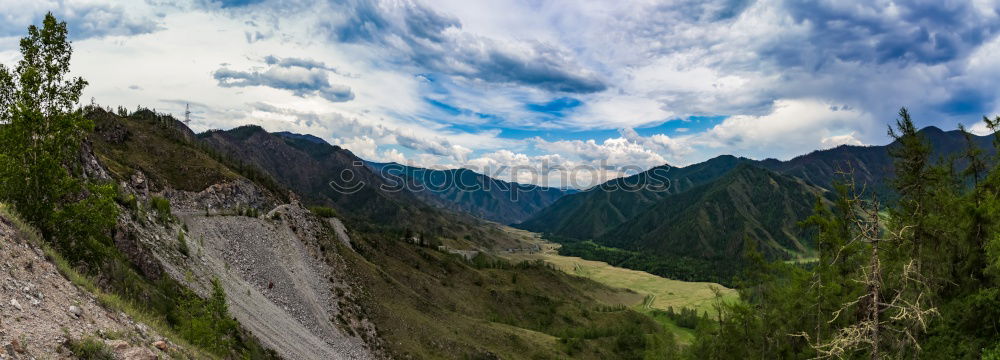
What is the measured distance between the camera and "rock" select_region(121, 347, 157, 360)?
47.1 feet

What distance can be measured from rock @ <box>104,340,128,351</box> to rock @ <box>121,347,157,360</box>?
0.57 ft

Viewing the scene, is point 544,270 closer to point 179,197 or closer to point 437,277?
point 437,277

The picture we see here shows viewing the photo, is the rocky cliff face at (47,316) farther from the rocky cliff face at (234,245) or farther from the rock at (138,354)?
the rocky cliff face at (234,245)

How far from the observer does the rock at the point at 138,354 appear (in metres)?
14.4

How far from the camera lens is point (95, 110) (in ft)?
271

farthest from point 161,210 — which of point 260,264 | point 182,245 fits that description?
point 260,264

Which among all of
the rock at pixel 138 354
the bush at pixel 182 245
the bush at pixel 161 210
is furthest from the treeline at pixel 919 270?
the bush at pixel 161 210

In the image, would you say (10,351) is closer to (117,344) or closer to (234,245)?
(117,344)

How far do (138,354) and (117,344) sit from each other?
692mm

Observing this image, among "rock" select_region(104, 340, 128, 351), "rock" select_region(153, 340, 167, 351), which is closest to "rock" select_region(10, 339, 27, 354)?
"rock" select_region(104, 340, 128, 351)

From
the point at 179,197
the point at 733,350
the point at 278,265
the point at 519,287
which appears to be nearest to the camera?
the point at 733,350

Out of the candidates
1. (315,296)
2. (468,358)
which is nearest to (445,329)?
(468,358)

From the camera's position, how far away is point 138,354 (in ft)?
48.5

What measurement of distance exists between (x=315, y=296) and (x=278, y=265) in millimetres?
6267
